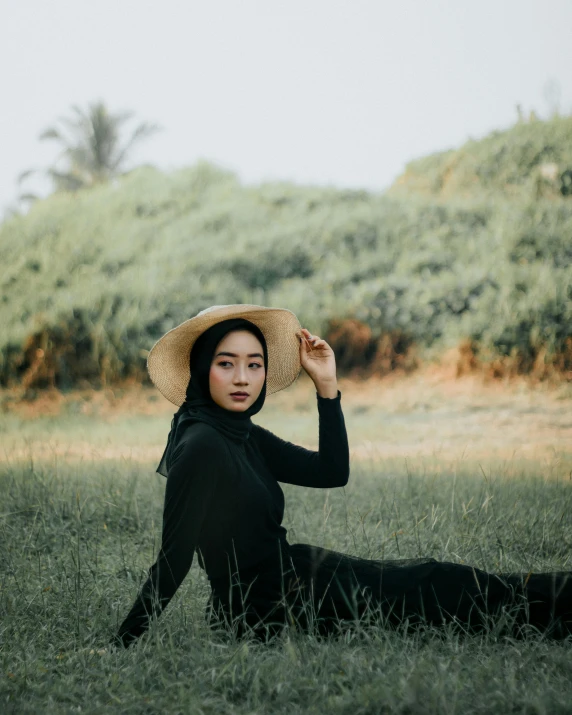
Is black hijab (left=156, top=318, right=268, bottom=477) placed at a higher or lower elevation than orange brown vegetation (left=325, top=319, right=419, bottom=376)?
higher

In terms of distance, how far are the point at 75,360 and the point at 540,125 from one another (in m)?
8.15

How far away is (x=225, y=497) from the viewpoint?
222 cm

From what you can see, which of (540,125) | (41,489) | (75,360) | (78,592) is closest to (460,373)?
(540,125)

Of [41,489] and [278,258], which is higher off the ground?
[278,258]

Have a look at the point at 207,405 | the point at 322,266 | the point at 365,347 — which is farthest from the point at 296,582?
the point at 322,266

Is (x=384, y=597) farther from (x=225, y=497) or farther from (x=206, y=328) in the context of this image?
(x=206, y=328)

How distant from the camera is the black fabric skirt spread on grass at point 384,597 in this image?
2.29 metres

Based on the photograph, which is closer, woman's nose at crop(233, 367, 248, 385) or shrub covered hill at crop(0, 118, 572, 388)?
woman's nose at crop(233, 367, 248, 385)

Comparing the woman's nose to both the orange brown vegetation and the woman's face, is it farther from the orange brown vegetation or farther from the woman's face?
the orange brown vegetation

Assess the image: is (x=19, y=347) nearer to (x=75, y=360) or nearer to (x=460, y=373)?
(x=75, y=360)

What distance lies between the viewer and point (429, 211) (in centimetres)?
1245

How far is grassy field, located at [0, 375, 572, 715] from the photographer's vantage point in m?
1.90

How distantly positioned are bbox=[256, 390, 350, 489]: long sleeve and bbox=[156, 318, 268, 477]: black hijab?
149 mm

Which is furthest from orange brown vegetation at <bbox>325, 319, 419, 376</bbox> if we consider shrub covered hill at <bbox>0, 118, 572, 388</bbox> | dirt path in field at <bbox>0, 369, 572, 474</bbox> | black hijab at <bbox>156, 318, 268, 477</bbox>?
black hijab at <bbox>156, 318, 268, 477</bbox>
